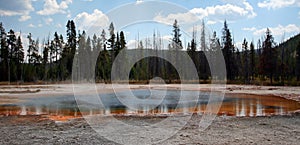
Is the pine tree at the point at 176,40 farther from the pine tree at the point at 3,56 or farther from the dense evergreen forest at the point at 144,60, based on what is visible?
the pine tree at the point at 3,56

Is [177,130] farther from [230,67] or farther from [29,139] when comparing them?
[230,67]

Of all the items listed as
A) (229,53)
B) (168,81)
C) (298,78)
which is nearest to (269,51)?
(298,78)

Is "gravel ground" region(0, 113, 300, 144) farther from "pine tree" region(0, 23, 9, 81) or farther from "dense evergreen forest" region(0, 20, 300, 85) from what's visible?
"pine tree" region(0, 23, 9, 81)

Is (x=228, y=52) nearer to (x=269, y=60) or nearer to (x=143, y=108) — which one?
(x=269, y=60)

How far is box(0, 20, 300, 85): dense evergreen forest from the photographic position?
49.9 m

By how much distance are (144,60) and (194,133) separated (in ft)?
146

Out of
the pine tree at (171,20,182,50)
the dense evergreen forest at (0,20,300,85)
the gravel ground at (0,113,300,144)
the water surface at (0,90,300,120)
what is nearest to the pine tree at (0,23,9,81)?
the dense evergreen forest at (0,20,300,85)

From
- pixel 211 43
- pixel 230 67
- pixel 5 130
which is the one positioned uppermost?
pixel 211 43

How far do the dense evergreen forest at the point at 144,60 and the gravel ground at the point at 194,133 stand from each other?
36.6 meters

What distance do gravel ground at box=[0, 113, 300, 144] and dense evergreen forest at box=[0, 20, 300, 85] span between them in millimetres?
36639

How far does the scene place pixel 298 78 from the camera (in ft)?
158

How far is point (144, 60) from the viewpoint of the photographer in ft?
177

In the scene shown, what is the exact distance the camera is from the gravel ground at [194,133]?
830cm

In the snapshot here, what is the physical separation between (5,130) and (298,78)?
47.7 meters
